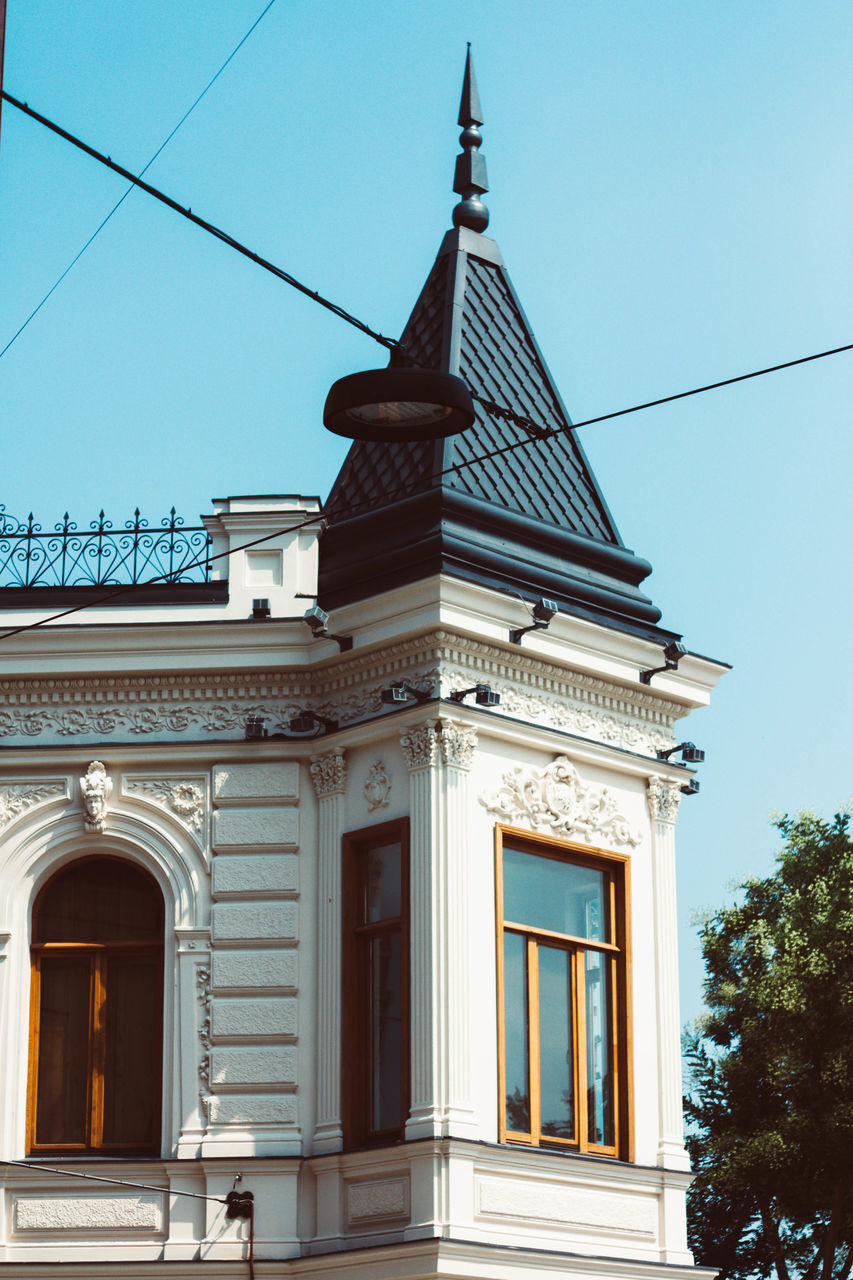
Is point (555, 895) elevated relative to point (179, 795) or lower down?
lower down

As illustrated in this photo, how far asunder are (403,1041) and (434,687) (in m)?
2.93

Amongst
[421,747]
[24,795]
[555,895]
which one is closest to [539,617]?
[421,747]

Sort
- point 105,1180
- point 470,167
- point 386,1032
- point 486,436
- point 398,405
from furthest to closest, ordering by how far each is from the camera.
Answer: point 470,167 < point 486,436 < point 386,1032 < point 105,1180 < point 398,405

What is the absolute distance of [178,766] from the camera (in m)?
17.7

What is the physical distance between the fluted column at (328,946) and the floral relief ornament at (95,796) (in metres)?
1.83

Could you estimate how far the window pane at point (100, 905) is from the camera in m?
17.7

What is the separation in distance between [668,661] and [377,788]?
3099 millimetres

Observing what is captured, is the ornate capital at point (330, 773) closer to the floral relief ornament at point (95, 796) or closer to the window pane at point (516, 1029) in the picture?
the floral relief ornament at point (95, 796)

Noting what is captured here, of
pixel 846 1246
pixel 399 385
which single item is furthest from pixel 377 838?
pixel 846 1246

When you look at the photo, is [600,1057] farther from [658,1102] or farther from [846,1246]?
[846,1246]

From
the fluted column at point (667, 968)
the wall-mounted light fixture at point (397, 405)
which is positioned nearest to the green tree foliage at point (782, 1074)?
the fluted column at point (667, 968)

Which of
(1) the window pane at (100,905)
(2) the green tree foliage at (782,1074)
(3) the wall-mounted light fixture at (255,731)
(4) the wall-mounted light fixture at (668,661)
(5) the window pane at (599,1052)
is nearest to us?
(5) the window pane at (599,1052)

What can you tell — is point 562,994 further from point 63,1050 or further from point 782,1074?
point 782,1074

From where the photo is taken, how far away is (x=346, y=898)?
1705cm
